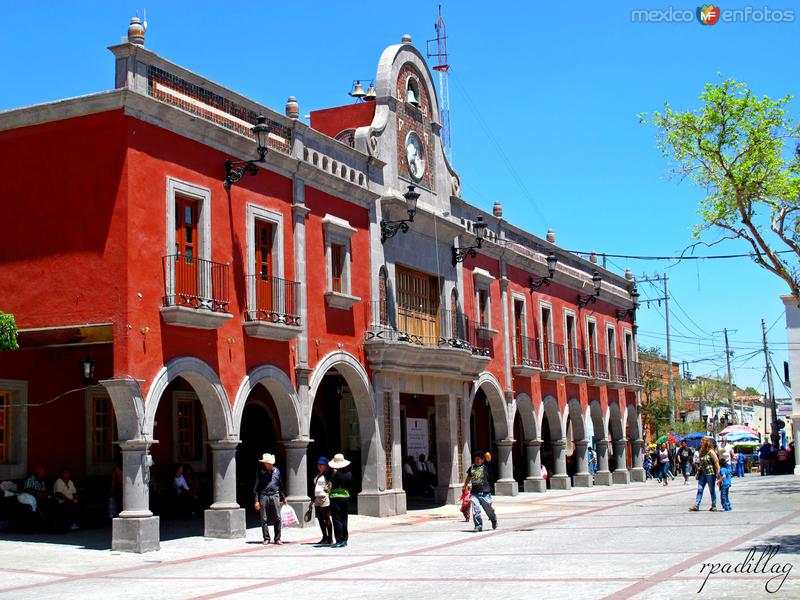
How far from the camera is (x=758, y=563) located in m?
11.6

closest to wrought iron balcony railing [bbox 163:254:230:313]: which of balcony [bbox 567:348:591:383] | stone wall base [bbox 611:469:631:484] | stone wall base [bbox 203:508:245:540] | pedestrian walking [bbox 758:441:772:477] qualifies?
stone wall base [bbox 203:508:245:540]

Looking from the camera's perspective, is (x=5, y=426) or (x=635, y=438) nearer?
(x=5, y=426)

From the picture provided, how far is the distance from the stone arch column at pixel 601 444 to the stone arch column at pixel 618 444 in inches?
58.7

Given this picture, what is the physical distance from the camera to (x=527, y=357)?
31734mm

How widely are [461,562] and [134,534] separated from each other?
540cm

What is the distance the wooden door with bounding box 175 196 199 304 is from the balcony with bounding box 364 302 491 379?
5.91m

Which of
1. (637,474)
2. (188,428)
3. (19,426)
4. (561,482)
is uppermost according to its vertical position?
(19,426)

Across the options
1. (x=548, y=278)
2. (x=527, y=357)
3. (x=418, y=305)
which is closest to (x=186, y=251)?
(x=418, y=305)

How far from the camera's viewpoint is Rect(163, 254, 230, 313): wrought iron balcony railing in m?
17.1

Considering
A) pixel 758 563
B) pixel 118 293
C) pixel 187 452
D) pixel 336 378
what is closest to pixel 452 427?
pixel 336 378

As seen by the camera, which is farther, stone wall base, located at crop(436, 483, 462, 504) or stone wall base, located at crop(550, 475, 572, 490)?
stone wall base, located at crop(550, 475, 572, 490)

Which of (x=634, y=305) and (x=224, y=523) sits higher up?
(x=634, y=305)

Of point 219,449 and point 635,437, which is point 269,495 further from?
point 635,437

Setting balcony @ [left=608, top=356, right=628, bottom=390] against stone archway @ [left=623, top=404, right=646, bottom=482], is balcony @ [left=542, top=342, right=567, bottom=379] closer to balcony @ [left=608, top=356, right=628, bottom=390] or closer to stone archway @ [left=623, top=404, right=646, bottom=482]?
balcony @ [left=608, top=356, right=628, bottom=390]
